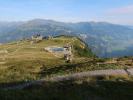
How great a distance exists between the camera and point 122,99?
62.1ft

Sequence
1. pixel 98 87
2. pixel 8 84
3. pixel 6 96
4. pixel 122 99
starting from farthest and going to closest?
1. pixel 8 84
2. pixel 98 87
3. pixel 122 99
4. pixel 6 96

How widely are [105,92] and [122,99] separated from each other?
57.0 inches

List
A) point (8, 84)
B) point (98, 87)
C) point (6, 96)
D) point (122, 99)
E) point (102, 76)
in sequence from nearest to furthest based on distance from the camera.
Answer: point (6, 96) → point (122, 99) → point (98, 87) → point (102, 76) → point (8, 84)

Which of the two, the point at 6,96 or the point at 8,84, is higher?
the point at 6,96

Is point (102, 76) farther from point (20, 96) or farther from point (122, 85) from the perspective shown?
point (20, 96)

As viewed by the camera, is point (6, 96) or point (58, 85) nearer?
point (6, 96)

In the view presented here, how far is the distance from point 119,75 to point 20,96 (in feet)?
33.9

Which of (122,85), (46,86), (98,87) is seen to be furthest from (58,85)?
(122,85)

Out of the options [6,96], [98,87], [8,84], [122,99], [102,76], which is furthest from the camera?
[8,84]

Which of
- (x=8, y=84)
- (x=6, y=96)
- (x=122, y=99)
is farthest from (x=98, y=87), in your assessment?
(x=8, y=84)

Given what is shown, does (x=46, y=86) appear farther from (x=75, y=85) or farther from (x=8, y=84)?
(x=8, y=84)

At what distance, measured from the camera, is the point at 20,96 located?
1792 centimetres

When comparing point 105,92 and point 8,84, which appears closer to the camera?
point 105,92

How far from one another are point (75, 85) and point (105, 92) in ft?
7.72
